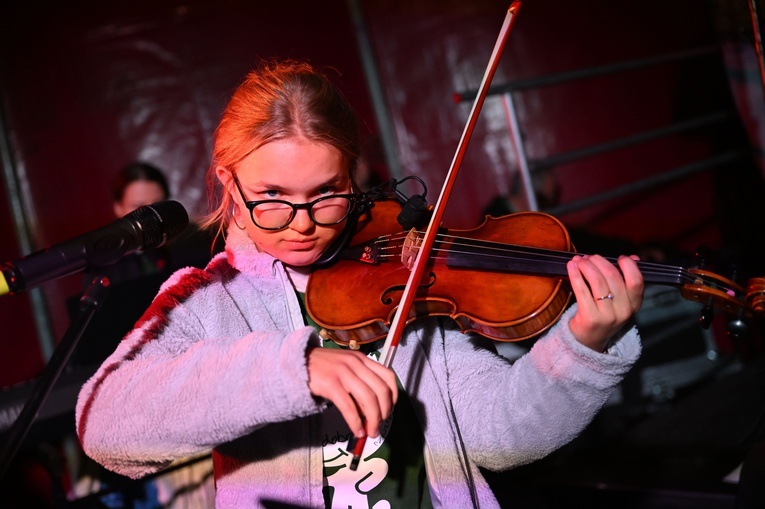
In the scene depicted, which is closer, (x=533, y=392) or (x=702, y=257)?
(x=533, y=392)

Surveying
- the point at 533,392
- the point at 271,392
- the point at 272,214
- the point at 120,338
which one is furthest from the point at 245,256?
the point at 120,338

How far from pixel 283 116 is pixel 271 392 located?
18.9 inches

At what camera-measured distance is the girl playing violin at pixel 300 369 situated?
938mm

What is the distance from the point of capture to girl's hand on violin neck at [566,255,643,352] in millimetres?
1041

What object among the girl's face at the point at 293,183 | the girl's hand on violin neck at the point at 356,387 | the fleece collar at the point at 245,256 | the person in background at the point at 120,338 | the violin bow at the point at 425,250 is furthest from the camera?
the person in background at the point at 120,338

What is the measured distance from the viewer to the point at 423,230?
51.9 inches

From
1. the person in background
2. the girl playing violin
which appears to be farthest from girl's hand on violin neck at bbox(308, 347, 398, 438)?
the person in background

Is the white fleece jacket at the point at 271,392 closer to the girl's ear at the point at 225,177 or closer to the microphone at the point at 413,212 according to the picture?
the girl's ear at the point at 225,177

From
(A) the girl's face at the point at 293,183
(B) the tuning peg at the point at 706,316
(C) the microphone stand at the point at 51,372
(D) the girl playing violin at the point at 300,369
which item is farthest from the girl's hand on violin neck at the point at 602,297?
(C) the microphone stand at the point at 51,372

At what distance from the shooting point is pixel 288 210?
114 cm

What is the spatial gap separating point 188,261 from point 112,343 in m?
0.29

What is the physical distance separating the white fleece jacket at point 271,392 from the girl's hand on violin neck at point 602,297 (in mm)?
25

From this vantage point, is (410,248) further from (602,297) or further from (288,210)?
(602,297)

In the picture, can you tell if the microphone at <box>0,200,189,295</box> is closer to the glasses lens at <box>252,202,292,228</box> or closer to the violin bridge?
the glasses lens at <box>252,202,292,228</box>
